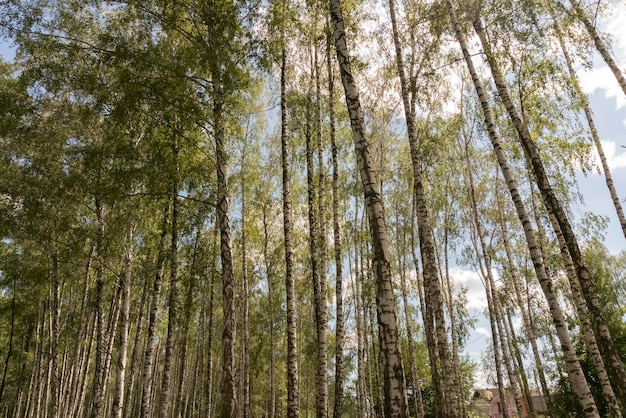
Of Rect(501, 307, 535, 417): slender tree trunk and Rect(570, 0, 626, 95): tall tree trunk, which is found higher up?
Rect(570, 0, 626, 95): tall tree trunk

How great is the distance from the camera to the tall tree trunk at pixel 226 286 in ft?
27.1

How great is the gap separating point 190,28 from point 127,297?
8.23 m

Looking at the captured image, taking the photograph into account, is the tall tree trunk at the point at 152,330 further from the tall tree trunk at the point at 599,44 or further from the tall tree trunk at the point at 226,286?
the tall tree trunk at the point at 599,44

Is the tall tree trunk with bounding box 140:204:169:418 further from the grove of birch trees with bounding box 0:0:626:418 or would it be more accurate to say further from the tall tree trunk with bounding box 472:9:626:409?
the tall tree trunk with bounding box 472:9:626:409

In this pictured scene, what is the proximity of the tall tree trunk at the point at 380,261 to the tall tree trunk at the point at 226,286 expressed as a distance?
3.92m

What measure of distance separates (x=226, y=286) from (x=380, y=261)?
14.4 ft

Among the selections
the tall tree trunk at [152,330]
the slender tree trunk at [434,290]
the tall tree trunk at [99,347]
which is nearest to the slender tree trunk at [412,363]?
the slender tree trunk at [434,290]

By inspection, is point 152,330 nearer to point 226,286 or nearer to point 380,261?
point 226,286

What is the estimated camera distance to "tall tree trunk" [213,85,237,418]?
826 cm

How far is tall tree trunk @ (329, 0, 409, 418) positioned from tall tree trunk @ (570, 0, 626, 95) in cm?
713

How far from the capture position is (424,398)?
2847 centimetres

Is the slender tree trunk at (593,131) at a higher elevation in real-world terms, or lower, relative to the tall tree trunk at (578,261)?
higher

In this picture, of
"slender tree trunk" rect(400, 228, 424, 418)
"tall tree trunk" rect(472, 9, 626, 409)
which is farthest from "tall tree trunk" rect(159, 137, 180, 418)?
"slender tree trunk" rect(400, 228, 424, 418)

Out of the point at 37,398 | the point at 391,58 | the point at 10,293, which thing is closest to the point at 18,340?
the point at 10,293
